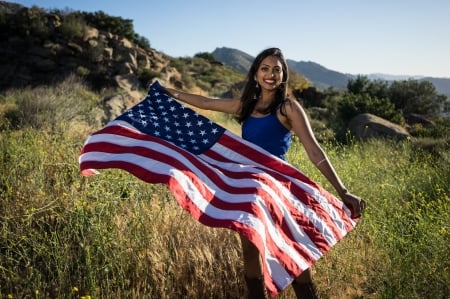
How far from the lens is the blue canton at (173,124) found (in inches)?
147

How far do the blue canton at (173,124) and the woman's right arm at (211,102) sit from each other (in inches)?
3.8

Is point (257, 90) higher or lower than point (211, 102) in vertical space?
higher

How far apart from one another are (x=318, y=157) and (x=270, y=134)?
497 millimetres

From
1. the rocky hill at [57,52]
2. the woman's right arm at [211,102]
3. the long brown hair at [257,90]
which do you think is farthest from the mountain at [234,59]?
the long brown hair at [257,90]

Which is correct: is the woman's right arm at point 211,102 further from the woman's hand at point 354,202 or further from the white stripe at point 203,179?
the woman's hand at point 354,202

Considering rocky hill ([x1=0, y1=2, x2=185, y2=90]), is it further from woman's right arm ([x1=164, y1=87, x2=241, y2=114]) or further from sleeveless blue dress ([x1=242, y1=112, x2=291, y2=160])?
sleeveless blue dress ([x1=242, y1=112, x2=291, y2=160])

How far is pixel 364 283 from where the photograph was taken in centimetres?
391

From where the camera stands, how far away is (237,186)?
2.99 m

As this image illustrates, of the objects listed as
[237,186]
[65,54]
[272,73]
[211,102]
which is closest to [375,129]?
[211,102]

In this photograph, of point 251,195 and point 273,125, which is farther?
point 273,125

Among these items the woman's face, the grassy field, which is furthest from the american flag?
the grassy field

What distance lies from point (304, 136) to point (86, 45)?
71.6 feet

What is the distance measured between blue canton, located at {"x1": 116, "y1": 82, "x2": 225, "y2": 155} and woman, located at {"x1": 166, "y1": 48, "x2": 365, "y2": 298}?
0.30 meters

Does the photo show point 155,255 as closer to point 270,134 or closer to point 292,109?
point 270,134
